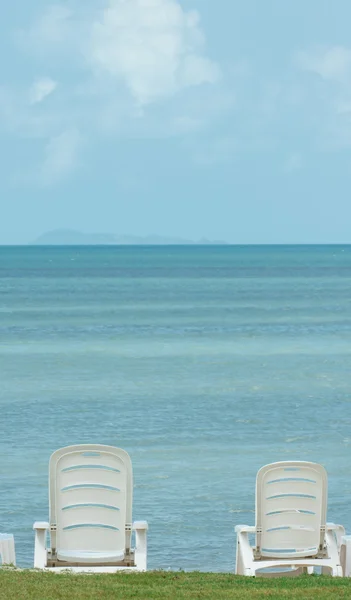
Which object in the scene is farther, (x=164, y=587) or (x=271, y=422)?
(x=271, y=422)

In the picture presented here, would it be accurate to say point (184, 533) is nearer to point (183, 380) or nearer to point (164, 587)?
point (164, 587)

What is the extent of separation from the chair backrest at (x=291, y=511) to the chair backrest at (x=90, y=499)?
1017mm

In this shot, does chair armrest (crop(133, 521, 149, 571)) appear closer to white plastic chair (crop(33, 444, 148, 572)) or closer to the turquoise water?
white plastic chair (crop(33, 444, 148, 572))

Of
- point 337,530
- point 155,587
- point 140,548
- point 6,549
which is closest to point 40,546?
point 6,549

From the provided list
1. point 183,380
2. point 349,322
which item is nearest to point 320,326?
point 349,322

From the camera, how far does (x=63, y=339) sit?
4688 centimetres

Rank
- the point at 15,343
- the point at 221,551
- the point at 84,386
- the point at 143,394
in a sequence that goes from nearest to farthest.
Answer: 1. the point at 221,551
2. the point at 143,394
3. the point at 84,386
4. the point at 15,343

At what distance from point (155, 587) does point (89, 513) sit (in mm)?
940

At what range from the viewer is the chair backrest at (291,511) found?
895 cm

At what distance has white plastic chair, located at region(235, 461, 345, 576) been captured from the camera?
8938 millimetres

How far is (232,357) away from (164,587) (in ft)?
102

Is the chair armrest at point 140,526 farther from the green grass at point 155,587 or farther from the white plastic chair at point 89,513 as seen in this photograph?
the green grass at point 155,587

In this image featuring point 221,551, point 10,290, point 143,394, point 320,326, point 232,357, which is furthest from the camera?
point 10,290

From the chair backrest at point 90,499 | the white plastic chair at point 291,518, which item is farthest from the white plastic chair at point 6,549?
the white plastic chair at point 291,518
